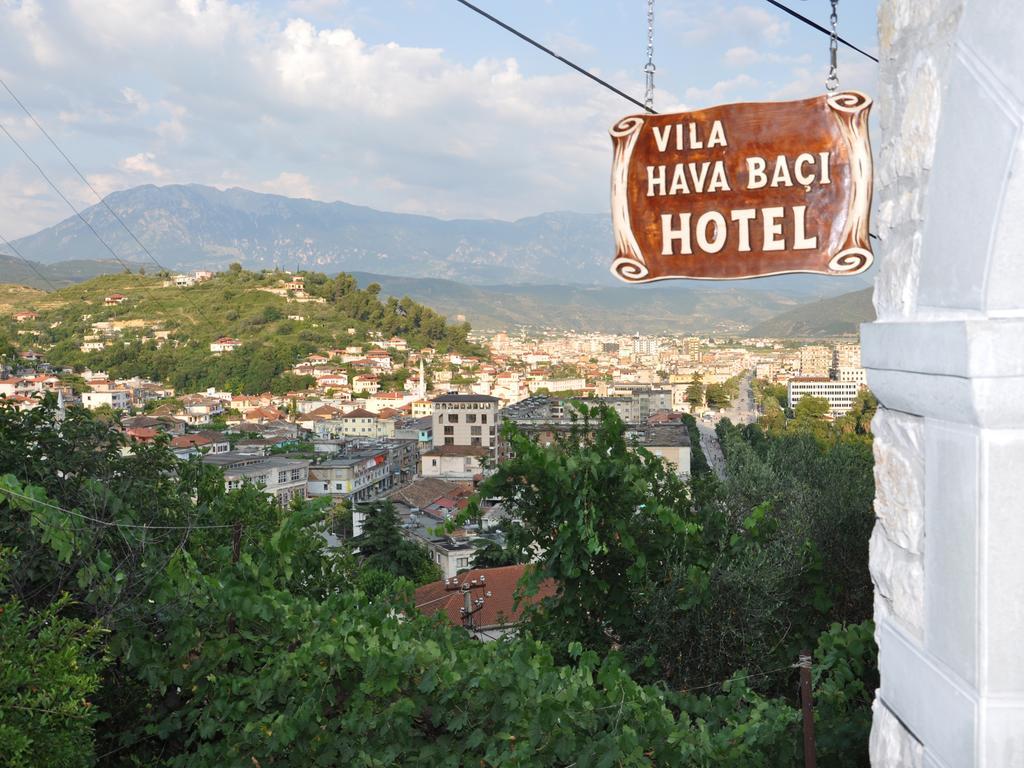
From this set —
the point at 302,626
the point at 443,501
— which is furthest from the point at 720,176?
the point at 443,501

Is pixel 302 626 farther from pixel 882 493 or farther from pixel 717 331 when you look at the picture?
pixel 717 331

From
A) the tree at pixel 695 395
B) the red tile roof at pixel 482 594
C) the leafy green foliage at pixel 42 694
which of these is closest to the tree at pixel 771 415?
the tree at pixel 695 395

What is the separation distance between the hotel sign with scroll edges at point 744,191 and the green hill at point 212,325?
2319 inches

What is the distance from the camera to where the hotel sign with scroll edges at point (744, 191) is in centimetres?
211

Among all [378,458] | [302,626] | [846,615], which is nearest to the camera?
[302,626]

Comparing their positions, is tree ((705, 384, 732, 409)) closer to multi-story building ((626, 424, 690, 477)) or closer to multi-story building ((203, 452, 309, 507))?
multi-story building ((626, 424, 690, 477))

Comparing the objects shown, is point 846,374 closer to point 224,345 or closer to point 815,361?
point 815,361

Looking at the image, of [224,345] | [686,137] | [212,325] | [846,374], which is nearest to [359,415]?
[224,345]

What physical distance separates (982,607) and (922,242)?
1.97 ft

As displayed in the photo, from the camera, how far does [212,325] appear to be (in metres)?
74.2

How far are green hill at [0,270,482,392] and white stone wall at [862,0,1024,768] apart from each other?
59.8 m

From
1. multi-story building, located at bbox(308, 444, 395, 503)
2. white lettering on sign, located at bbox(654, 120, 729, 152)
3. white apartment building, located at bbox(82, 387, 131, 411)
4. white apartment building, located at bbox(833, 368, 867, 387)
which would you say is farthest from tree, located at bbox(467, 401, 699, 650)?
white apartment building, located at bbox(833, 368, 867, 387)

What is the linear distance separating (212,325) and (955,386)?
78.5 meters

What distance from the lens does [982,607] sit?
1.20 meters
